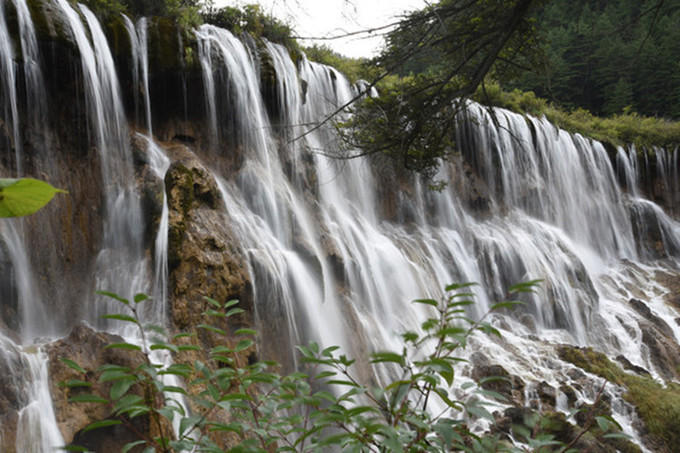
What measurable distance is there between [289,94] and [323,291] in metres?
4.64

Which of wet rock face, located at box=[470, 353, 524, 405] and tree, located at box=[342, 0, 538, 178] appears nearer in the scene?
tree, located at box=[342, 0, 538, 178]

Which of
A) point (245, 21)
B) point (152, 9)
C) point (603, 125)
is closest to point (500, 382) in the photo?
point (245, 21)

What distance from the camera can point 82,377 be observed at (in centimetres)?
396

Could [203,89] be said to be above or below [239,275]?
above

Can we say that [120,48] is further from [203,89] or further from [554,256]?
[554,256]

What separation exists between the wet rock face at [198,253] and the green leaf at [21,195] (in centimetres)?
473

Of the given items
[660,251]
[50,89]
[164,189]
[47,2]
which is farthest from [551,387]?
[660,251]

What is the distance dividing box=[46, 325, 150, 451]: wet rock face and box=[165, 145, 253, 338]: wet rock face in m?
0.88

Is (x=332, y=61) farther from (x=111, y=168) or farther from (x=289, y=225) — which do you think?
(x=111, y=168)

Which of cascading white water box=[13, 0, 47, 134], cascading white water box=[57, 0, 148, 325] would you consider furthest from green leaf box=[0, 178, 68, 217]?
cascading white water box=[13, 0, 47, 134]

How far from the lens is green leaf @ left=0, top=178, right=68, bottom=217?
0.61 m

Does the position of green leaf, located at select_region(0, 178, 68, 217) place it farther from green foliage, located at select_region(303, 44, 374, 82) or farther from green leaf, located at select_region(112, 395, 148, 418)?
green foliage, located at select_region(303, 44, 374, 82)

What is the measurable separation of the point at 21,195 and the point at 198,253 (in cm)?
514

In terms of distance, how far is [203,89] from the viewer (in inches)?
315
